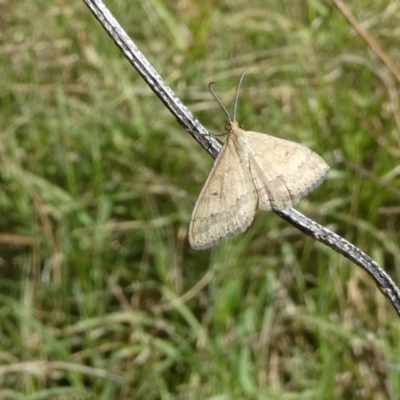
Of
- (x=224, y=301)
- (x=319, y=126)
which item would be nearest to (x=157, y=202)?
(x=224, y=301)

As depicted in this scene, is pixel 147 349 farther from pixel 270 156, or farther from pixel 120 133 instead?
pixel 270 156

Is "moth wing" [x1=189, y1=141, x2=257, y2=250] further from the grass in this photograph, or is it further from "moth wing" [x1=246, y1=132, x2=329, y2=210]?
the grass

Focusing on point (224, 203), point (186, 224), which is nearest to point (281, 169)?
point (224, 203)

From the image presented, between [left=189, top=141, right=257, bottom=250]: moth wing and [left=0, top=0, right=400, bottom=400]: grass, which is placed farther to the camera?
[left=0, top=0, right=400, bottom=400]: grass

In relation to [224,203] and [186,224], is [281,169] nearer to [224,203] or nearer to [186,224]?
[224,203]

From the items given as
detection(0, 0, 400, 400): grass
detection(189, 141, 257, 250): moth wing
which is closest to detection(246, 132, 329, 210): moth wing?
detection(189, 141, 257, 250): moth wing

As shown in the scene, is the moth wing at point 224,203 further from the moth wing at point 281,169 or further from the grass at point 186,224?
the grass at point 186,224
